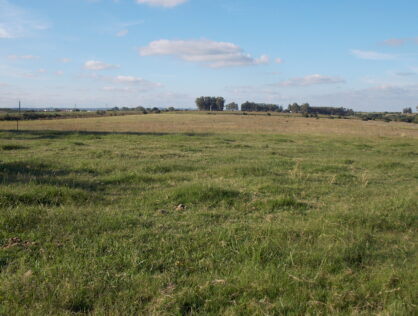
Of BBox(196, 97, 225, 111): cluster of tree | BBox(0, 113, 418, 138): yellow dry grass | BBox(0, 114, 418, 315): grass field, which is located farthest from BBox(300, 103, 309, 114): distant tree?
BBox(0, 114, 418, 315): grass field

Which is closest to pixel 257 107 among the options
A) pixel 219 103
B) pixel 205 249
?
pixel 219 103

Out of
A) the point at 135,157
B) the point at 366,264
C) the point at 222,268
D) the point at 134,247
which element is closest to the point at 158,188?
the point at 134,247

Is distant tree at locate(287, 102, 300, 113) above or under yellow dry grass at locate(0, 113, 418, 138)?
above

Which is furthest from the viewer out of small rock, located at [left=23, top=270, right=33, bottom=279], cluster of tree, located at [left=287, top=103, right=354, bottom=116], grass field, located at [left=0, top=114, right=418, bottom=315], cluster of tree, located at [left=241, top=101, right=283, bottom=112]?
cluster of tree, located at [left=241, top=101, right=283, bottom=112]

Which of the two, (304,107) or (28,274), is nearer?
(28,274)

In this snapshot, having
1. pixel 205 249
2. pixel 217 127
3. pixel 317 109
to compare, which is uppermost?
pixel 317 109

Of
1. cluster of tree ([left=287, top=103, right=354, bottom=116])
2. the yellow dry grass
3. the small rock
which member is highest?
cluster of tree ([left=287, top=103, right=354, bottom=116])

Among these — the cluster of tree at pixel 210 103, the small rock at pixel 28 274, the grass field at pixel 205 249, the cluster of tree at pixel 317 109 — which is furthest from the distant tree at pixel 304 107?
the small rock at pixel 28 274

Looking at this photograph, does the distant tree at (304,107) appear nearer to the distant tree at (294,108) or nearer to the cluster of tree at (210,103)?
the distant tree at (294,108)

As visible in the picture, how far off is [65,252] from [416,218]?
5867 mm

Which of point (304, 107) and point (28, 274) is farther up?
point (304, 107)

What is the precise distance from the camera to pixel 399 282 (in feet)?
12.9

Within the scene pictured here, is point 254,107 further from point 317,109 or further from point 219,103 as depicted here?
point 317,109

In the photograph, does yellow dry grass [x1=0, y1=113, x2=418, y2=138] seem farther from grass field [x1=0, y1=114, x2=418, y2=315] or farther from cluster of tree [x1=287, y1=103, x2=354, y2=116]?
cluster of tree [x1=287, y1=103, x2=354, y2=116]
